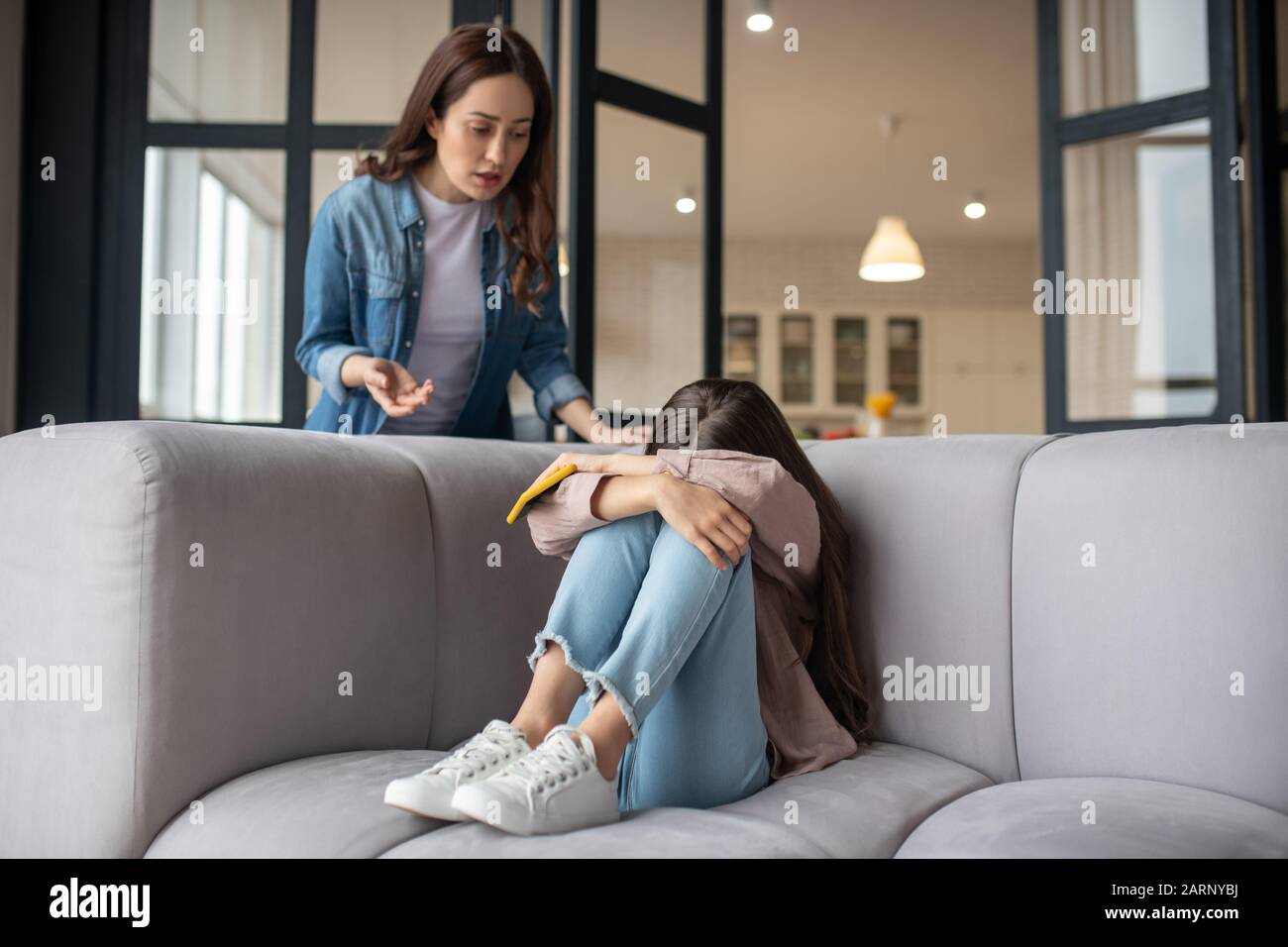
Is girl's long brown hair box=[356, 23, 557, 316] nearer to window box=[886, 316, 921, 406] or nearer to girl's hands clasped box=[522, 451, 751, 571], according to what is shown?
girl's hands clasped box=[522, 451, 751, 571]

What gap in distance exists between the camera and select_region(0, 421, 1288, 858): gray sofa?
4.00 ft

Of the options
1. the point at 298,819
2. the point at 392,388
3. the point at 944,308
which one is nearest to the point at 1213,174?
the point at 392,388

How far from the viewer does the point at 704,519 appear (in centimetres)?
130

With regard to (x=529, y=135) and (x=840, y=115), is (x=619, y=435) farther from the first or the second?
(x=840, y=115)

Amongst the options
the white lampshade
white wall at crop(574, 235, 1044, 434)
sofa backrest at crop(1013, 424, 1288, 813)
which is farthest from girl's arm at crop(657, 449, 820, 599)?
white wall at crop(574, 235, 1044, 434)

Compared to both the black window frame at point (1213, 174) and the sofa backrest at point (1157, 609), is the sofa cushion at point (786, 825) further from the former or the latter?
the black window frame at point (1213, 174)

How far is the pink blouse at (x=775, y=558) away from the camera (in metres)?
1.40

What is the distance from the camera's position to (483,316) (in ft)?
6.71

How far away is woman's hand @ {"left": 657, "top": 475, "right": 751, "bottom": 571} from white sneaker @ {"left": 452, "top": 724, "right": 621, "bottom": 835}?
265 millimetres

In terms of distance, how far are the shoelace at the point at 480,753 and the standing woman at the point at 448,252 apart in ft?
2.65

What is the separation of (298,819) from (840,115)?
16.5ft

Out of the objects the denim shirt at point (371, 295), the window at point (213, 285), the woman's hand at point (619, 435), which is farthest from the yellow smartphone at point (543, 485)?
the window at point (213, 285)

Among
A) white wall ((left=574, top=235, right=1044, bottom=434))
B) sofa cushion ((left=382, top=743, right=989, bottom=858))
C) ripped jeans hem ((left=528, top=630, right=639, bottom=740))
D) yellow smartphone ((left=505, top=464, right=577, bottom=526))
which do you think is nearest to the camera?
sofa cushion ((left=382, top=743, right=989, bottom=858))
